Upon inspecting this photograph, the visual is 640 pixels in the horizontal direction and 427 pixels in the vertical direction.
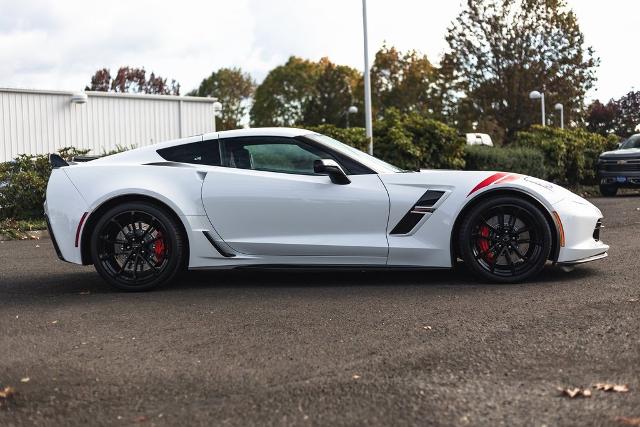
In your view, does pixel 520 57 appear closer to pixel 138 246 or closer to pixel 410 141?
pixel 410 141

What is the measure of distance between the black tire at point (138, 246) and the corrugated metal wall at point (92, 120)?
1639 cm

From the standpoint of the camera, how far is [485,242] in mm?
6188

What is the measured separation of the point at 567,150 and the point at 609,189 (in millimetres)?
1671

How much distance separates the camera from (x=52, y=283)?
691 cm

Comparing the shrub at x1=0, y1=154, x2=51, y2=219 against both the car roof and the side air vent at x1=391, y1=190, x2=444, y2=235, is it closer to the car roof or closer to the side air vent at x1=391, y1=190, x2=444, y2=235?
the car roof

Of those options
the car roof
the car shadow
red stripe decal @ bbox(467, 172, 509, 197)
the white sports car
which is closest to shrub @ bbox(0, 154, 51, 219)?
the car shadow

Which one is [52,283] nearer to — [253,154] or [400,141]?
[253,154]

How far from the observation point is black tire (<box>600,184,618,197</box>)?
1956 centimetres

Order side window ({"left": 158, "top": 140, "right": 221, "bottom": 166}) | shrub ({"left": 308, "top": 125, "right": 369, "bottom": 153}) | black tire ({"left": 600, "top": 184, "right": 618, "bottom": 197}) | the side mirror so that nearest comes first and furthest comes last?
the side mirror
side window ({"left": 158, "top": 140, "right": 221, "bottom": 166})
shrub ({"left": 308, "top": 125, "right": 369, "bottom": 153})
black tire ({"left": 600, "top": 184, "right": 618, "bottom": 197})

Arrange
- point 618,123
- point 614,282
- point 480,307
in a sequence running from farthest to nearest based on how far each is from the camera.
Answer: point 618,123 → point 614,282 → point 480,307

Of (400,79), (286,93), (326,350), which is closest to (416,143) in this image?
(326,350)

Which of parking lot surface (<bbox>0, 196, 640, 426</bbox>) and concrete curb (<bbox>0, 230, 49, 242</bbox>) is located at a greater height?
concrete curb (<bbox>0, 230, 49, 242</bbox>)

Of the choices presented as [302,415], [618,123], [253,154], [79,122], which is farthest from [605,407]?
[618,123]

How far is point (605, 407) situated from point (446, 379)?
27.7 inches
